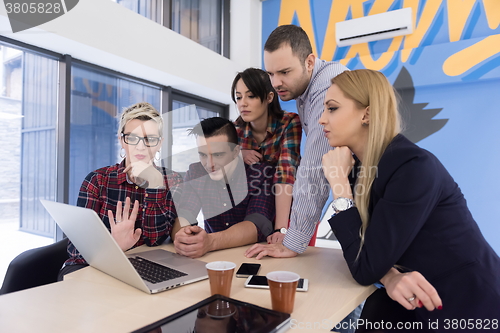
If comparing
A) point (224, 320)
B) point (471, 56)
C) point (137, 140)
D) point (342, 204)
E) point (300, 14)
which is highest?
point (300, 14)

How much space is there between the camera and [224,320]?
707 millimetres

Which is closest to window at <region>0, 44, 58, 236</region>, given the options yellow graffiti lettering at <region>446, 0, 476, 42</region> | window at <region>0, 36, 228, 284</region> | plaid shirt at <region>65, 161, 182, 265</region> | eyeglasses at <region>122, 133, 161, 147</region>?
window at <region>0, 36, 228, 284</region>

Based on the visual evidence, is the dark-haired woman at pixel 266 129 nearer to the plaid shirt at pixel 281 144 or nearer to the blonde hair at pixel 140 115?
the plaid shirt at pixel 281 144

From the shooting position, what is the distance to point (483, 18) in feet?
10.6

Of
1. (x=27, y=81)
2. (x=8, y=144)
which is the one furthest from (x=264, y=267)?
(x=27, y=81)

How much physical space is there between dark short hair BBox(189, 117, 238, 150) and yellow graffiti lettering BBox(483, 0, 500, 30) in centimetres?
302

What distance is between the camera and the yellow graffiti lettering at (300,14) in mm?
4129

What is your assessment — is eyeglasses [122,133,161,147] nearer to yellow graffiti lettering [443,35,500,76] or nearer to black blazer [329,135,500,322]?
black blazer [329,135,500,322]

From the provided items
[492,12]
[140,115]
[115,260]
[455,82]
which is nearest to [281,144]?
[140,115]

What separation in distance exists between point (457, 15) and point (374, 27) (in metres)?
0.79

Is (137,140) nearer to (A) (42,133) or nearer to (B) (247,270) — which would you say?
(B) (247,270)

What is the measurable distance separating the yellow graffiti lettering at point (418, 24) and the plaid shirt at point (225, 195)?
2.60 m

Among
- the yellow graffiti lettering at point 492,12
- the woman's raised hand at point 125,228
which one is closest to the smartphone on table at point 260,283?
the woman's raised hand at point 125,228

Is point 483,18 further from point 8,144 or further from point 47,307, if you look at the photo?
point 8,144
